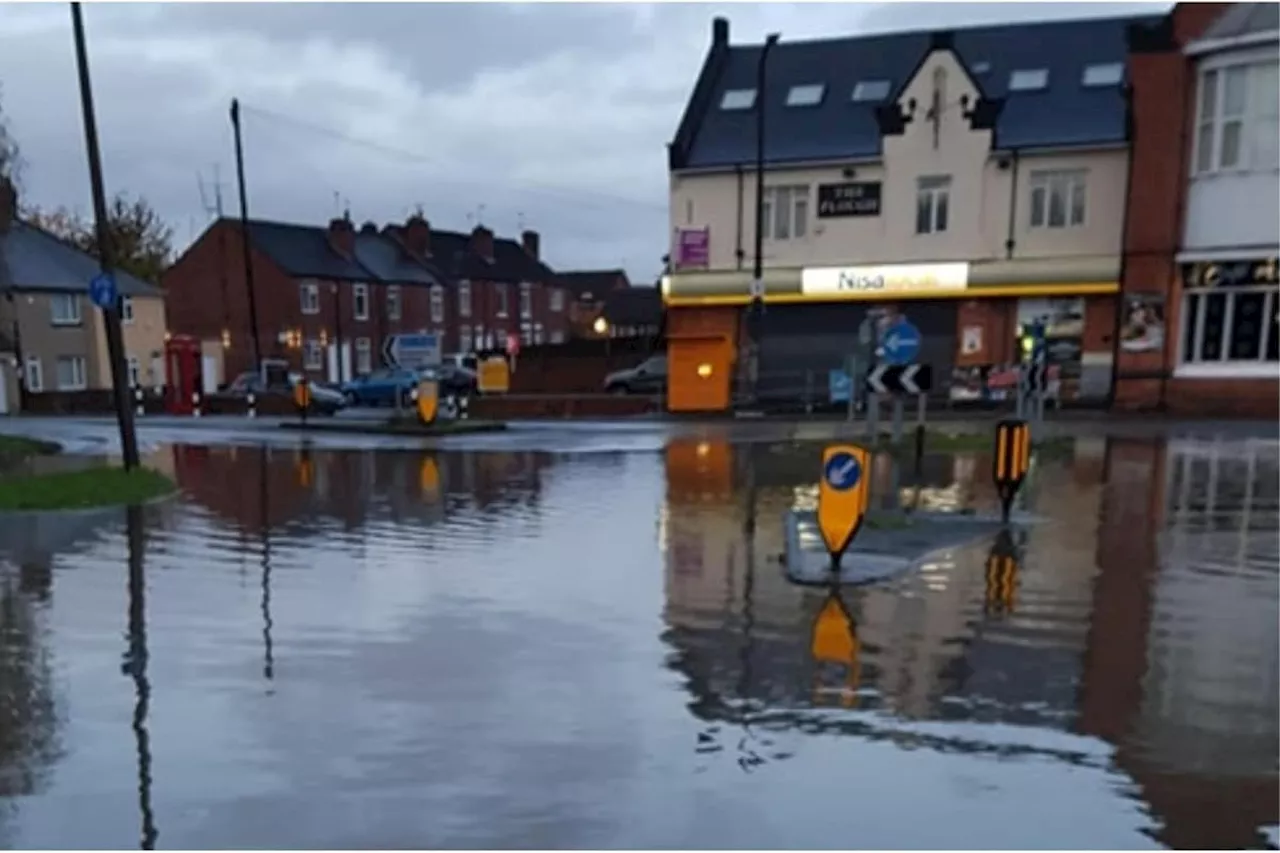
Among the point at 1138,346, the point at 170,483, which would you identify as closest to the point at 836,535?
the point at 170,483

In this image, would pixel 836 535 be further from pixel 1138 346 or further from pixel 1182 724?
pixel 1138 346

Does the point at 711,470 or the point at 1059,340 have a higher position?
the point at 1059,340

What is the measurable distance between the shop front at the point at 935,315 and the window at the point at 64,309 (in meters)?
26.7

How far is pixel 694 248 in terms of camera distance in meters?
29.4

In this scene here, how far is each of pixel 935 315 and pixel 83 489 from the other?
21.6 metres

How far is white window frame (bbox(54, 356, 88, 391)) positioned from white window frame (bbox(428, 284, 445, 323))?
65.9ft

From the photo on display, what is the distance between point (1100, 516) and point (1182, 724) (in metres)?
6.55

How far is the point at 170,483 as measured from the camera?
44.3 ft

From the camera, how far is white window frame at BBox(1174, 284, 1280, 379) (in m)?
23.4

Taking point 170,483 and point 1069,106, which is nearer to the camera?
point 170,483

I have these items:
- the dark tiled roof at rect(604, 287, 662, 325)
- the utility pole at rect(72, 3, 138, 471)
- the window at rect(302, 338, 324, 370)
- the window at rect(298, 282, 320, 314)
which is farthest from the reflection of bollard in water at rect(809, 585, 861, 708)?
the dark tiled roof at rect(604, 287, 662, 325)

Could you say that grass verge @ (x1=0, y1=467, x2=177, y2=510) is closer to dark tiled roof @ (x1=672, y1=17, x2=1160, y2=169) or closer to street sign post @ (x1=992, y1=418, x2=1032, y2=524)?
street sign post @ (x1=992, y1=418, x2=1032, y2=524)

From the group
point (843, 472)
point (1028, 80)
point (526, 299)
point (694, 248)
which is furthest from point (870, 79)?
point (526, 299)

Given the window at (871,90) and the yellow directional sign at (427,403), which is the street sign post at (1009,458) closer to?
the yellow directional sign at (427,403)
